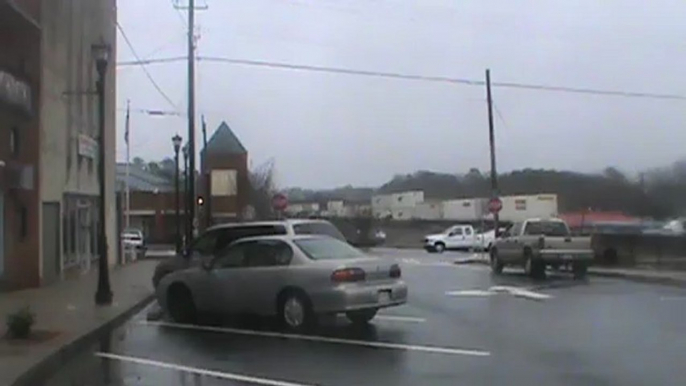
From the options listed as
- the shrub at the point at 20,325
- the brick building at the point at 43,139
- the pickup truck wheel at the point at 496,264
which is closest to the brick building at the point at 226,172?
the pickup truck wheel at the point at 496,264

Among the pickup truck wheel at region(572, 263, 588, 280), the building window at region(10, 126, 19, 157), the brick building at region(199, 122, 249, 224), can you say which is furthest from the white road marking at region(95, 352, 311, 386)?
the brick building at region(199, 122, 249, 224)

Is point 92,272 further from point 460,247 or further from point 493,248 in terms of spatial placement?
point 460,247

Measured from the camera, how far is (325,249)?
16.9 meters

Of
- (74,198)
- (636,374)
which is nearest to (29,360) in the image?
(636,374)

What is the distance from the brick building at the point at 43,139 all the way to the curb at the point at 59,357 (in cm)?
665

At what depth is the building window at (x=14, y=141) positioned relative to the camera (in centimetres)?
2520

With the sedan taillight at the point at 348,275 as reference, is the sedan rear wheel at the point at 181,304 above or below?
below

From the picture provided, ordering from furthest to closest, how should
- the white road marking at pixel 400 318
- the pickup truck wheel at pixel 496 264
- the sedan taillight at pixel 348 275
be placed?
the pickup truck wheel at pixel 496 264
the white road marking at pixel 400 318
the sedan taillight at pixel 348 275

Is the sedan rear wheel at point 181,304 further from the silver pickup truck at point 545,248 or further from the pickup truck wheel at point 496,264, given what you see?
the pickup truck wheel at point 496,264

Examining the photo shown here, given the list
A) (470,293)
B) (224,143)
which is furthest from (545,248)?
(224,143)

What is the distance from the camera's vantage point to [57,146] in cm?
2797

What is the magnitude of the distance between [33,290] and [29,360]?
43.8 ft

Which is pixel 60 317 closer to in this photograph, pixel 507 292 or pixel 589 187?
pixel 507 292

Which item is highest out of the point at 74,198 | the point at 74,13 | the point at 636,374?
the point at 74,13
